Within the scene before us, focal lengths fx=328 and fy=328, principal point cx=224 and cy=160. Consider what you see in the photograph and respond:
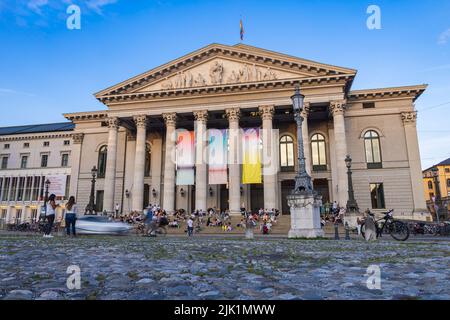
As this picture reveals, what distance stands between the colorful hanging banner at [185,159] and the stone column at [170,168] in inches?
28.8

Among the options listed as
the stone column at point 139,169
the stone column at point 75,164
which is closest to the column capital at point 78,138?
the stone column at point 75,164

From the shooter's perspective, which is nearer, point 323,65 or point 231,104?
point 323,65

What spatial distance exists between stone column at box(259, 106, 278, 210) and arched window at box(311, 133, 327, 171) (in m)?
5.52

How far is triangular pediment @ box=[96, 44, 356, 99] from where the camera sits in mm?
34312

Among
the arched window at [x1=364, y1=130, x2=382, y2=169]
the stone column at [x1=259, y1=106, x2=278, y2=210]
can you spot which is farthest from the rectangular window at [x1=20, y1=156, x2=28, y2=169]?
the arched window at [x1=364, y1=130, x2=382, y2=169]

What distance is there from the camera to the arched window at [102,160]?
42.7 meters

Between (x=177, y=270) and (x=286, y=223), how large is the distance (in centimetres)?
2581

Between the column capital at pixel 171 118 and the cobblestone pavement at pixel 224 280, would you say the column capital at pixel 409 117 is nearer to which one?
the column capital at pixel 171 118

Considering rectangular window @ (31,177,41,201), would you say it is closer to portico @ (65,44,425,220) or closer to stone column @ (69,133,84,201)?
stone column @ (69,133,84,201)

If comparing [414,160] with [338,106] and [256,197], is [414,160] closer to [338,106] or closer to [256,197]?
[338,106]

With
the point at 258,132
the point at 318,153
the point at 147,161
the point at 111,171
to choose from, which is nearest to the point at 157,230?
the point at 258,132

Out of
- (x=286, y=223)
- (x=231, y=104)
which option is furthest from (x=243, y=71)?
(x=286, y=223)

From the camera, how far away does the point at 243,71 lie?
35.8 metres
